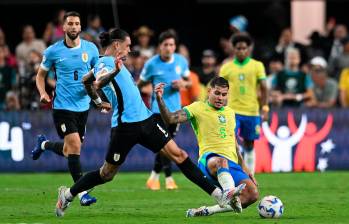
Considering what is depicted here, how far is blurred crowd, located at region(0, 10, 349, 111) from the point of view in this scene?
890 inches

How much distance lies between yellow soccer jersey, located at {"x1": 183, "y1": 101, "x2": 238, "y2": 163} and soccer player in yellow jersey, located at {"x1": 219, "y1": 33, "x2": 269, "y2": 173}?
428cm

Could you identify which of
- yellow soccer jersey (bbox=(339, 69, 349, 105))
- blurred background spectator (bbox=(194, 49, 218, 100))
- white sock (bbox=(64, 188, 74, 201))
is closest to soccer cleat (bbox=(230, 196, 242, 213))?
white sock (bbox=(64, 188, 74, 201))

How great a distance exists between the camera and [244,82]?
58.1 ft

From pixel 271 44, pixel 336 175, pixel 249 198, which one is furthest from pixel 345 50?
pixel 249 198

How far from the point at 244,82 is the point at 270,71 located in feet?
21.3

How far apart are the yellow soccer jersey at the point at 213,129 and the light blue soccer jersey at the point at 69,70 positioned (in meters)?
2.46

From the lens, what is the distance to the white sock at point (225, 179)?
1273 cm

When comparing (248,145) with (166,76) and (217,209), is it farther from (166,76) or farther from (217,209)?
(217,209)

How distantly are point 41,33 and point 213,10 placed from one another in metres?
4.62

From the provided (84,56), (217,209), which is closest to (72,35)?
(84,56)

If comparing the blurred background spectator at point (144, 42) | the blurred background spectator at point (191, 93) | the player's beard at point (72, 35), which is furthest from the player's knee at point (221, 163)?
the blurred background spectator at point (144, 42)

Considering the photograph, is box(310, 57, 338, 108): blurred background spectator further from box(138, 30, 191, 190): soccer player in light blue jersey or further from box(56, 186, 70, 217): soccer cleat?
box(56, 186, 70, 217): soccer cleat

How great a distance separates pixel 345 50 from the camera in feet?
79.5

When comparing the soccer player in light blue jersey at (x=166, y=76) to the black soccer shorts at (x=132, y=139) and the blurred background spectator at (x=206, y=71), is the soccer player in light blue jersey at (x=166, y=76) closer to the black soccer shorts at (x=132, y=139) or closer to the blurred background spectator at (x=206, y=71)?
the black soccer shorts at (x=132, y=139)
